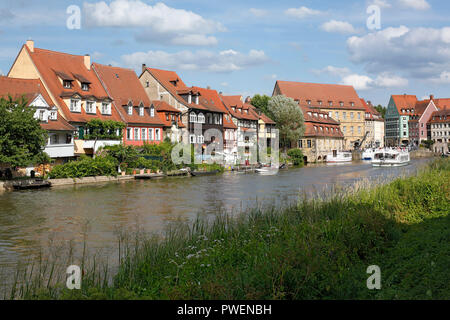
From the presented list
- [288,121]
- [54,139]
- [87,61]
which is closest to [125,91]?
[87,61]

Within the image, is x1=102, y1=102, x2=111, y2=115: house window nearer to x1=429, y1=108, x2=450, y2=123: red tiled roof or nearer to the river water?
the river water

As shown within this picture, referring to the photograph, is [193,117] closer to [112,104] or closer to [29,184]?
[112,104]

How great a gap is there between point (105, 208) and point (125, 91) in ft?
103

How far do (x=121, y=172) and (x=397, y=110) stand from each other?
10511cm

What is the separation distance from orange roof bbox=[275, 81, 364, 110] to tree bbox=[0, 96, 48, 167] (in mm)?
71786

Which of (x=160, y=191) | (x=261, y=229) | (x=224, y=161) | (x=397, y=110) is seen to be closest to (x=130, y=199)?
(x=160, y=191)

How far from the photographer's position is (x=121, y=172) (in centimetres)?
4312

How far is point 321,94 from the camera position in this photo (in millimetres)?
106125

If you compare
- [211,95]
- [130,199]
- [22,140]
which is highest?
[211,95]

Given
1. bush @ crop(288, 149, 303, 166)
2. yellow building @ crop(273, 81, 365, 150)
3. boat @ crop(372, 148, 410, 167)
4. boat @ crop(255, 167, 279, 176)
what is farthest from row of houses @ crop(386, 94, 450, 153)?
boat @ crop(255, 167, 279, 176)

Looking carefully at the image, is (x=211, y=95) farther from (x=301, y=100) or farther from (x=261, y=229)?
(x=261, y=229)

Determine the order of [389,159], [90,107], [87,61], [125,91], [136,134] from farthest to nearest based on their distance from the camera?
[389,159] < [125,91] < [87,61] < [136,134] < [90,107]

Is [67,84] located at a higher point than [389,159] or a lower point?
higher

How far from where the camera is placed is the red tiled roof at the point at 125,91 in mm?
52062
